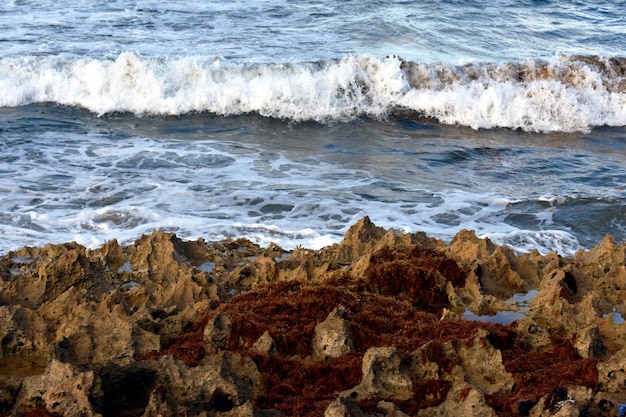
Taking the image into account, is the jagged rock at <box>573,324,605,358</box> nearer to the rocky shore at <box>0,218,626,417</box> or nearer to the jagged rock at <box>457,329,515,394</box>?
the rocky shore at <box>0,218,626,417</box>

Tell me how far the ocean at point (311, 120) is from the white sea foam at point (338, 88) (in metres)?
0.04

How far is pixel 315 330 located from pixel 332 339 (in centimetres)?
16

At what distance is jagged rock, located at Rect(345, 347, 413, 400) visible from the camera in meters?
4.05

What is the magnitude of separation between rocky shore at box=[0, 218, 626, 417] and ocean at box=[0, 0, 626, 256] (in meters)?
1.65

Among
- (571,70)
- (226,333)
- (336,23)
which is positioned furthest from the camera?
(336,23)

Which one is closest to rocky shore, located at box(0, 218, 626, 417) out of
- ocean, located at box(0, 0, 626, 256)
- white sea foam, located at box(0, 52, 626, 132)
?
ocean, located at box(0, 0, 626, 256)

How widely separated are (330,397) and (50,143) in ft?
32.2

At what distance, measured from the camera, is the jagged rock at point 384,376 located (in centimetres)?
405

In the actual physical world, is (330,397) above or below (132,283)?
above

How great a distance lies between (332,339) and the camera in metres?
4.77

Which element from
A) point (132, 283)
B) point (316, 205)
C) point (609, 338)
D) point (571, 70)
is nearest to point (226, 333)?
point (132, 283)

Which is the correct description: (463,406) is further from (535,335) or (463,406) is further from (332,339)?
(535,335)

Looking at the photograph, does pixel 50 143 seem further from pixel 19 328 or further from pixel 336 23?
pixel 336 23

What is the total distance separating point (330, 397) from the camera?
410 centimetres
